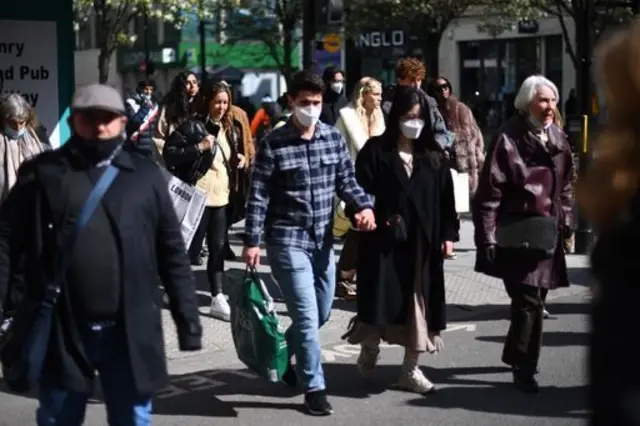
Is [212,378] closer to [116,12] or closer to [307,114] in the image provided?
[307,114]

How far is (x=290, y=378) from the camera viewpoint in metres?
6.86

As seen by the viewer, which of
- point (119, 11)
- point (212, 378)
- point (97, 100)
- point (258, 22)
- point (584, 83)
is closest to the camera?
point (97, 100)

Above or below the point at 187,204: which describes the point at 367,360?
below

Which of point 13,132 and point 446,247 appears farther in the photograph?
point 13,132

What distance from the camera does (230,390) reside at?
707 cm

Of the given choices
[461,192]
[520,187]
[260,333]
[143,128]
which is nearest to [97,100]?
[260,333]

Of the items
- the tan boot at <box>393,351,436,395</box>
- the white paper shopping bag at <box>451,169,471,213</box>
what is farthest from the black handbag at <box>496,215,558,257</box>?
the white paper shopping bag at <box>451,169,471,213</box>

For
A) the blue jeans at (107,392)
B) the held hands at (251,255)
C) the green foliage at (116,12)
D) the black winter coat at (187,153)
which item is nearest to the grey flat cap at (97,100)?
the blue jeans at (107,392)

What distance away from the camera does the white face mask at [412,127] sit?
6.62m

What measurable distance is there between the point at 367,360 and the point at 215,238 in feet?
7.23

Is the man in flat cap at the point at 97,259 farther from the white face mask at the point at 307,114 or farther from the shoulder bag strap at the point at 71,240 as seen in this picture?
the white face mask at the point at 307,114

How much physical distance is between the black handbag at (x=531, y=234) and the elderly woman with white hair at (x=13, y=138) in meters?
3.23

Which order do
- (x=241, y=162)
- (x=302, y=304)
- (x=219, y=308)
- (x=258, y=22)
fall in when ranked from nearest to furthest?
(x=302, y=304), (x=219, y=308), (x=241, y=162), (x=258, y=22)

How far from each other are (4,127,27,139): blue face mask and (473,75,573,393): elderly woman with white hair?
3.20 meters
